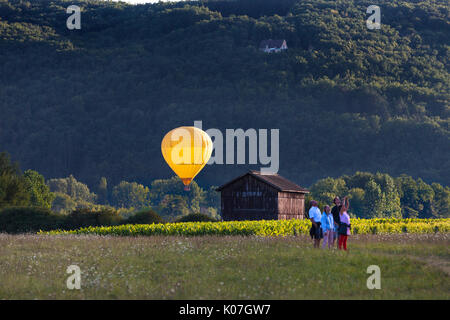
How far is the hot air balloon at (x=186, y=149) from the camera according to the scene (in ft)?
167

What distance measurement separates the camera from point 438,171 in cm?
18262

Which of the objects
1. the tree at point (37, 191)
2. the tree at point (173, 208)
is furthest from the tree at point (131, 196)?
the tree at point (37, 191)

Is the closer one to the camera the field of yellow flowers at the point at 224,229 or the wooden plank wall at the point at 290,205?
the field of yellow flowers at the point at 224,229

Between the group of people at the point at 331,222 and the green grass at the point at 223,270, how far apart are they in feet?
2.49

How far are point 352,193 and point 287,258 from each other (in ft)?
332

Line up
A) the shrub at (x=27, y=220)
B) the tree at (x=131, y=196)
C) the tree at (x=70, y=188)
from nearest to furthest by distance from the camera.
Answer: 1. the shrub at (x=27, y=220)
2. the tree at (x=131, y=196)
3. the tree at (x=70, y=188)

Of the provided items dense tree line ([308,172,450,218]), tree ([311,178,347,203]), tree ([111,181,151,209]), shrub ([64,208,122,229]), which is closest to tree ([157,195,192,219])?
tree ([111,181,151,209])

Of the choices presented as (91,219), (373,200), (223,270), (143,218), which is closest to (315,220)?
(223,270)

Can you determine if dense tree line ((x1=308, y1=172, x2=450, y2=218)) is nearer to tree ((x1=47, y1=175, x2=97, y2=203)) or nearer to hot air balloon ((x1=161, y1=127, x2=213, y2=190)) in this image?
hot air balloon ((x1=161, y1=127, x2=213, y2=190))

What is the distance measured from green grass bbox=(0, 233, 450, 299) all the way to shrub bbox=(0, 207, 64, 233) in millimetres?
19334

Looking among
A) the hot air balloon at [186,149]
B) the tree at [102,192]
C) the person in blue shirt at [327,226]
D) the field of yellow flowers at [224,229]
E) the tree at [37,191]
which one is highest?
the hot air balloon at [186,149]

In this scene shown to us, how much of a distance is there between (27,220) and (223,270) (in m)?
31.7

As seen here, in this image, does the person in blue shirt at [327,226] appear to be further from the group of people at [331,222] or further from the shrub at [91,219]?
the shrub at [91,219]
